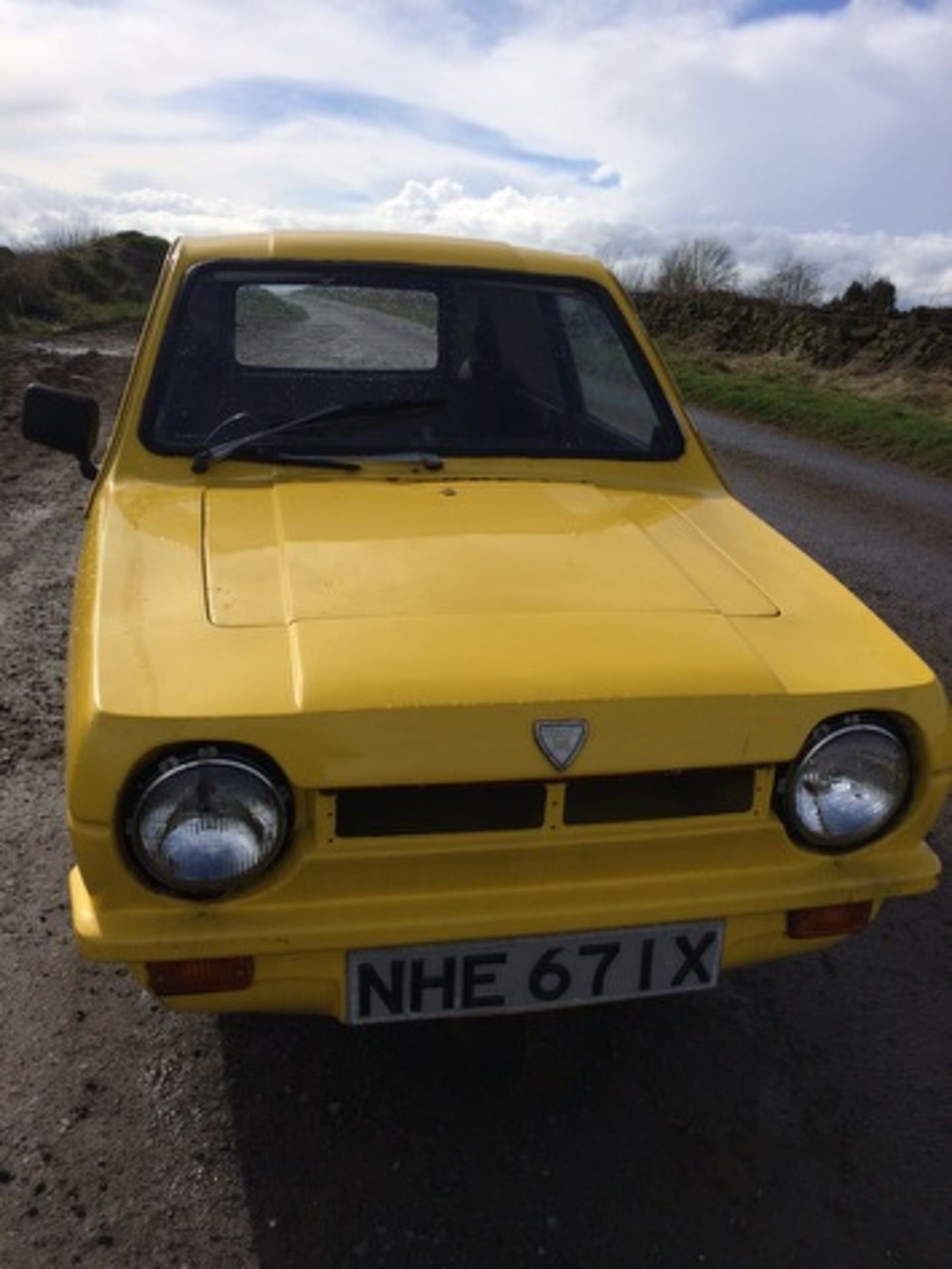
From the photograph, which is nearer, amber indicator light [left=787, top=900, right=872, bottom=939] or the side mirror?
amber indicator light [left=787, top=900, right=872, bottom=939]

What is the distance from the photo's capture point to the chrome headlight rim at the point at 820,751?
78.0 inches

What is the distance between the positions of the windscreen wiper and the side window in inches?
21.3

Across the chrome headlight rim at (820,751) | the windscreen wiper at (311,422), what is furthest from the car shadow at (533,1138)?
the windscreen wiper at (311,422)

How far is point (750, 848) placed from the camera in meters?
2.02

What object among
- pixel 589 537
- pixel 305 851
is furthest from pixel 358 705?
pixel 589 537

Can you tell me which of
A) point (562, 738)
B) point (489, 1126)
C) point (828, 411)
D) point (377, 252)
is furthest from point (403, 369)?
point (828, 411)

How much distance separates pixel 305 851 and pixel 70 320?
2467 centimetres

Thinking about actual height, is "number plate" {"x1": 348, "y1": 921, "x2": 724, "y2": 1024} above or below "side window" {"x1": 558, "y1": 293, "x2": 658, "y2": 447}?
below

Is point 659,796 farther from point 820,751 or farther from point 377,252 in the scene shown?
point 377,252

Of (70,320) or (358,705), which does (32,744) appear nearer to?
(358,705)

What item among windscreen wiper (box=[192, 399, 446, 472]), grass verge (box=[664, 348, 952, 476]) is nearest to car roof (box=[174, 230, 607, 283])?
windscreen wiper (box=[192, 399, 446, 472])

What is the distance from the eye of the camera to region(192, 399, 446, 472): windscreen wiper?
2.78 meters

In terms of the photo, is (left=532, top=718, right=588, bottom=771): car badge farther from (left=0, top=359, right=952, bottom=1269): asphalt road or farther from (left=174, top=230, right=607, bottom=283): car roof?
(left=174, top=230, right=607, bottom=283): car roof

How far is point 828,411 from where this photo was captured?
13461 mm
